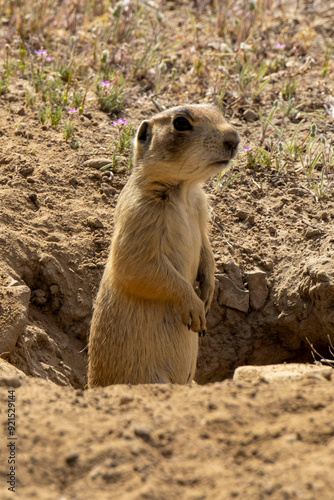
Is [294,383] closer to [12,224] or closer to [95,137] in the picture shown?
[12,224]

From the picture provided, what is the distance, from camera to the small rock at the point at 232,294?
20.4ft

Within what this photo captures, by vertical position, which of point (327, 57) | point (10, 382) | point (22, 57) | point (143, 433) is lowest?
Answer: point (10, 382)

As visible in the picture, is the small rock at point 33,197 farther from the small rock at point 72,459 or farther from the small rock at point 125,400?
the small rock at point 72,459

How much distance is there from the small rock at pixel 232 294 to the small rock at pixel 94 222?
119 centimetres

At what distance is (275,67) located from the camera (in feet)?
27.0

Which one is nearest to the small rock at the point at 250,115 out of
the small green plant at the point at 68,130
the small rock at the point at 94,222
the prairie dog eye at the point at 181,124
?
the small green plant at the point at 68,130

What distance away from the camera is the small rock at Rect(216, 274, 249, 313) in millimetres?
6227

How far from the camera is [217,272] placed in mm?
6250

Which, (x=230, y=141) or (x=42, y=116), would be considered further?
(x=42, y=116)

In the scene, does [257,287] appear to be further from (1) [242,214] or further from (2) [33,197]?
(2) [33,197]

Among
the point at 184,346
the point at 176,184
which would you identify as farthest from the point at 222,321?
the point at 176,184

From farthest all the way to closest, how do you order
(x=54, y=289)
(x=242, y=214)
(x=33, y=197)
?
(x=242, y=214), (x=33, y=197), (x=54, y=289)

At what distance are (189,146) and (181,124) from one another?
0.56 ft

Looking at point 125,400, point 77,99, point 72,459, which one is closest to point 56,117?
point 77,99
